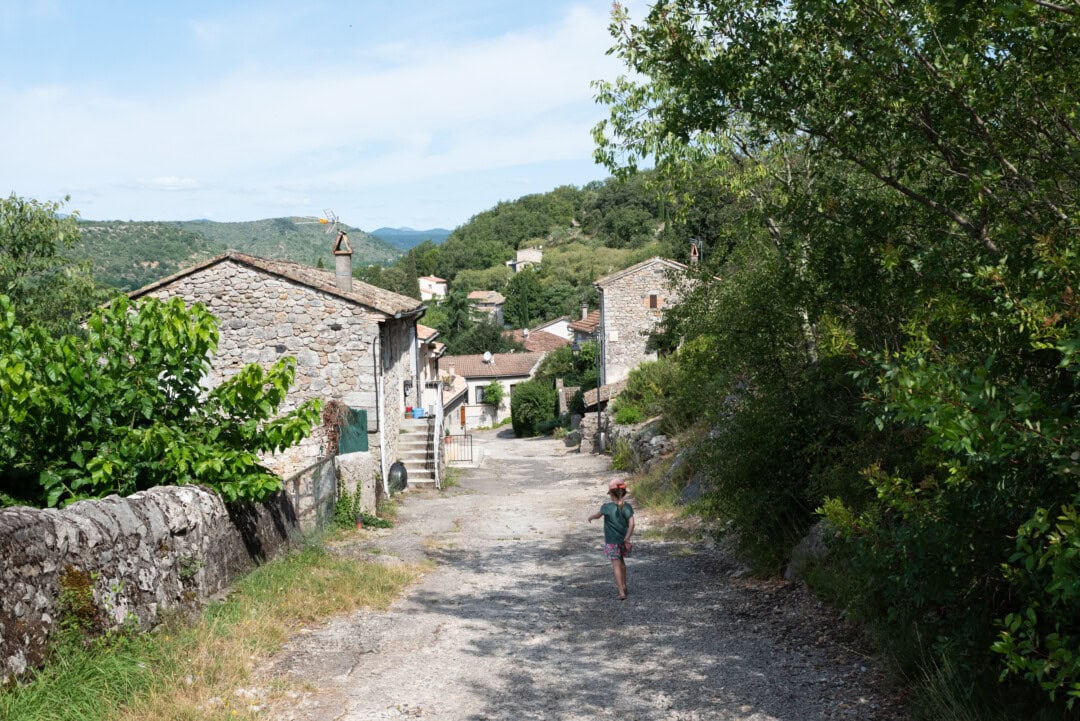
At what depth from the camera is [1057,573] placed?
353cm

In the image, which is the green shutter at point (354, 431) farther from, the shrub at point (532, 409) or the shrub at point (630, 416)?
the shrub at point (532, 409)

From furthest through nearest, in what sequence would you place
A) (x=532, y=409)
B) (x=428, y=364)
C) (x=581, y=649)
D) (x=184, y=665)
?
(x=532, y=409), (x=428, y=364), (x=581, y=649), (x=184, y=665)

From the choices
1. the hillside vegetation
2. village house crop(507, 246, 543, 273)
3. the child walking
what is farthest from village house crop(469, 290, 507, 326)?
the child walking

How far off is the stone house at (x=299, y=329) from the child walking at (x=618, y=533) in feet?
29.8

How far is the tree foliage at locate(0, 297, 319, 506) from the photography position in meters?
8.52

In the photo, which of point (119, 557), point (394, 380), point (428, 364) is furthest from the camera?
point (428, 364)

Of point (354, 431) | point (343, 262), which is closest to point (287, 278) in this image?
point (343, 262)

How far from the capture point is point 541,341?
251 feet

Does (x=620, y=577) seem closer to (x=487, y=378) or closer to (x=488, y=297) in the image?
(x=487, y=378)

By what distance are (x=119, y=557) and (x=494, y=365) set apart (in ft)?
202

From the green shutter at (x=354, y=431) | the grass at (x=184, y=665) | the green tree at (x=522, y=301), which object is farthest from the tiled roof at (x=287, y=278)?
the green tree at (x=522, y=301)

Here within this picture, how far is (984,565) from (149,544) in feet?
21.0

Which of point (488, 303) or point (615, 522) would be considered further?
point (488, 303)

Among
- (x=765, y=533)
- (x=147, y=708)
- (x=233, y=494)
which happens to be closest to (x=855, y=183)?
(x=765, y=533)
